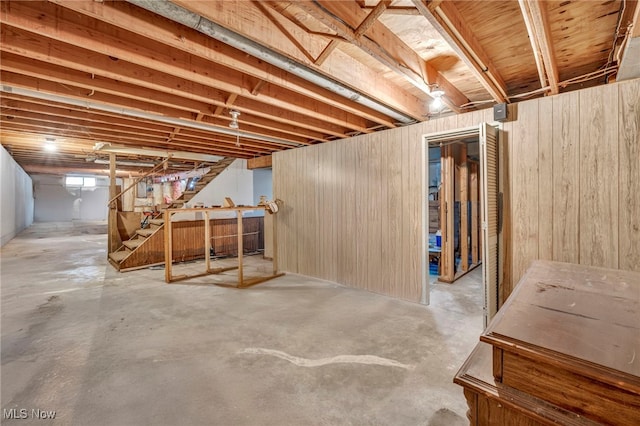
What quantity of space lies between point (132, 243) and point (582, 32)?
23.6 feet

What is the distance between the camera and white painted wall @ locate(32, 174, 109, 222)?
45.9ft

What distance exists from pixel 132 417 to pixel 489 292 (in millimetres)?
2986

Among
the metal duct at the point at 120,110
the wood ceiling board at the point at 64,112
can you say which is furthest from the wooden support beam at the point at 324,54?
the wood ceiling board at the point at 64,112

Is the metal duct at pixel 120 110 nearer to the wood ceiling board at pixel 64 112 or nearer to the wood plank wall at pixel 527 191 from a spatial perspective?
the wood ceiling board at pixel 64 112

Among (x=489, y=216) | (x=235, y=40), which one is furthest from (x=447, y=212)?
(x=235, y=40)

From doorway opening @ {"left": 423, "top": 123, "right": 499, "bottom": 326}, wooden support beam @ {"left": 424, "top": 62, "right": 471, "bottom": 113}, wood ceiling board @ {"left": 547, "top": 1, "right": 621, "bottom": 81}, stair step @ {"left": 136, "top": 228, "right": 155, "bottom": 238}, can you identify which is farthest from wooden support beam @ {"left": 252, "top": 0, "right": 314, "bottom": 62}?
stair step @ {"left": 136, "top": 228, "right": 155, "bottom": 238}

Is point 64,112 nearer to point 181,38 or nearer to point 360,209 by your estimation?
point 181,38

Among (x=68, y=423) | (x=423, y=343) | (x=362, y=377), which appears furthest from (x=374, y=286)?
(x=68, y=423)

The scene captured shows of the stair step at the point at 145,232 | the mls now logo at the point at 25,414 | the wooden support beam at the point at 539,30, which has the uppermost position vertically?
the wooden support beam at the point at 539,30

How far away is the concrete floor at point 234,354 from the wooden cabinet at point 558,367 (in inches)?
35.9

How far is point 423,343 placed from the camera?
103 inches

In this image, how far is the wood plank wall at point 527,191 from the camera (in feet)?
7.77

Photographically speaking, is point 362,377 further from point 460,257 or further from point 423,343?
point 460,257

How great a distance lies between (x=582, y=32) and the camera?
1965mm
